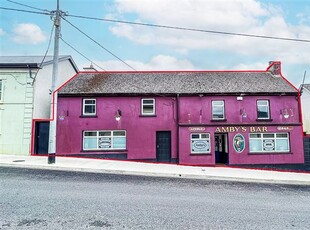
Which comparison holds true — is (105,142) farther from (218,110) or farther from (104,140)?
(218,110)

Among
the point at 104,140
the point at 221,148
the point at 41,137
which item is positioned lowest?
the point at 221,148

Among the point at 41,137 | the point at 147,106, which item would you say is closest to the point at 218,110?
the point at 147,106

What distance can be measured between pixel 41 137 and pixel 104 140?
4.77 metres

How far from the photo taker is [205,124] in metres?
18.5

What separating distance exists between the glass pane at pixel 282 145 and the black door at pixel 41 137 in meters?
18.4

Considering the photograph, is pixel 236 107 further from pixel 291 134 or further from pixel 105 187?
pixel 105 187

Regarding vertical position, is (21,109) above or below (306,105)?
below

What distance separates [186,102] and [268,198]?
1150cm

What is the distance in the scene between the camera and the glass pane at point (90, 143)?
1819cm

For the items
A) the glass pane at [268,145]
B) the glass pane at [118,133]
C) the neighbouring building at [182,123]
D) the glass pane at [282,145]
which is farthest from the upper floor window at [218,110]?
the glass pane at [118,133]

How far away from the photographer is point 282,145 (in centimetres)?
1862

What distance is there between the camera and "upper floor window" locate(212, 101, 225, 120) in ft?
61.9

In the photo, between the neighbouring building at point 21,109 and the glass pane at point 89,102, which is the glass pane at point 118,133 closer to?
the glass pane at point 89,102

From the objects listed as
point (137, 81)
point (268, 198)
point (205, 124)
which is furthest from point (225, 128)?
point (268, 198)
